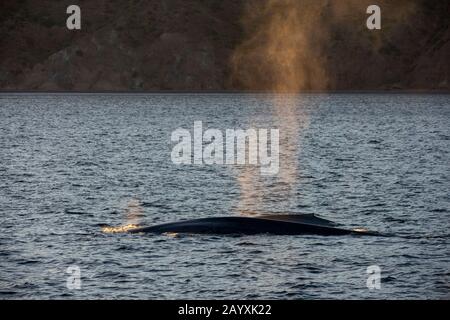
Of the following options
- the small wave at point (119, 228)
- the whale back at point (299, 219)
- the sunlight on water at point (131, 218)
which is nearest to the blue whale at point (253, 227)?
the whale back at point (299, 219)

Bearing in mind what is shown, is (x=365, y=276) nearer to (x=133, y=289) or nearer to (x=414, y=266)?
(x=414, y=266)

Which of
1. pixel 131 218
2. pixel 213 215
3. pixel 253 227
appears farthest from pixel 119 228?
pixel 213 215

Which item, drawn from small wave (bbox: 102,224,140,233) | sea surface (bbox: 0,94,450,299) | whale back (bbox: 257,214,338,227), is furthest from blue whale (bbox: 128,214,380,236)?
small wave (bbox: 102,224,140,233)

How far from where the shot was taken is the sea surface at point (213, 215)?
37031 millimetres

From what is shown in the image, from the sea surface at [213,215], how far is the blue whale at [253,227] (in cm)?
88

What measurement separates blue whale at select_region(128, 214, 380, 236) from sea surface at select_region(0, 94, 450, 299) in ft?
2.90

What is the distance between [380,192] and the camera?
64.9 metres

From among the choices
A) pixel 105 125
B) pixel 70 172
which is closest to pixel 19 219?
pixel 70 172

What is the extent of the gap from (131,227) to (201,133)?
3548 inches

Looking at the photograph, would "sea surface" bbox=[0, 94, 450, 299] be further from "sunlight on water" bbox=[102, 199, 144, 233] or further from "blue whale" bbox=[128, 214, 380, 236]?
"blue whale" bbox=[128, 214, 380, 236]

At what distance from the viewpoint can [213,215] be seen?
55344 millimetres

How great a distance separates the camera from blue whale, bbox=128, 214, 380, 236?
4525cm

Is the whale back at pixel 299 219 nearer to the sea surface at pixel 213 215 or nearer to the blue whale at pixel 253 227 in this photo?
the blue whale at pixel 253 227

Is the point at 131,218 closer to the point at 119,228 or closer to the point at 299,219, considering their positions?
the point at 119,228
